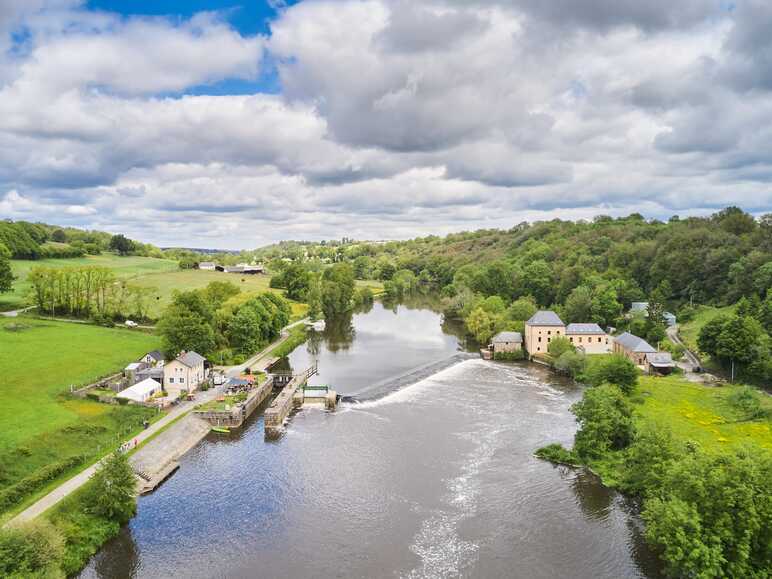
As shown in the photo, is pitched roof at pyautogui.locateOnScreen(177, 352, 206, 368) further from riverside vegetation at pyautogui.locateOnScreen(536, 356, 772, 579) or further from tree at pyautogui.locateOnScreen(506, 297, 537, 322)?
tree at pyautogui.locateOnScreen(506, 297, 537, 322)

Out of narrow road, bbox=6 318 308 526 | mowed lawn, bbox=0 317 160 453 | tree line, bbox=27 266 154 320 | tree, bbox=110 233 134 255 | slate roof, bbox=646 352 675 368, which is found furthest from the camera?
tree, bbox=110 233 134 255

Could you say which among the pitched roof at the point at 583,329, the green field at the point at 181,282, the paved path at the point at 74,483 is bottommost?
the paved path at the point at 74,483

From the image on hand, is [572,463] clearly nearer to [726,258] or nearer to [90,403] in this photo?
[90,403]

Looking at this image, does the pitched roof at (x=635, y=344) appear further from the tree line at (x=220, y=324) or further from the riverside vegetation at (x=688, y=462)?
the tree line at (x=220, y=324)

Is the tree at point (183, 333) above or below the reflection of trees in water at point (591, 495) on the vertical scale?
above

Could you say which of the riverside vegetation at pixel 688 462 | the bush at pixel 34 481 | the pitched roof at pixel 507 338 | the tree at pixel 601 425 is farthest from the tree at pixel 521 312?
the bush at pixel 34 481

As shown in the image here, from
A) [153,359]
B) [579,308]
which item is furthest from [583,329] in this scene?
[153,359]

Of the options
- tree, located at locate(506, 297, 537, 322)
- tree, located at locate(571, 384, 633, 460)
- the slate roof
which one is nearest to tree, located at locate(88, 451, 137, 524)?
tree, located at locate(571, 384, 633, 460)
